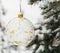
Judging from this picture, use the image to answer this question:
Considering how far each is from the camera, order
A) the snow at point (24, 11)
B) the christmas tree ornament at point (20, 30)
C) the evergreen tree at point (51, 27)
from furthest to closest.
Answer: the snow at point (24, 11), the evergreen tree at point (51, 27), the christmas tree ornament at point (20, 30)

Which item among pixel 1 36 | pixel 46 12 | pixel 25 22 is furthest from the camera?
pixel 1 36

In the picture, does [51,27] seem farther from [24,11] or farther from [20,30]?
[20,30]

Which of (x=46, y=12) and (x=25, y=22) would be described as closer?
(x=25, y=22)

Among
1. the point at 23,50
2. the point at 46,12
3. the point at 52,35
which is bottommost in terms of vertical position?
the point at 23,50

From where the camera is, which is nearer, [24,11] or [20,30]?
[20,30]

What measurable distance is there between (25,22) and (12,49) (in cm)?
54

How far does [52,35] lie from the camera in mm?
2289

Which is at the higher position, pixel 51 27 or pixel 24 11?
pixel 24 11

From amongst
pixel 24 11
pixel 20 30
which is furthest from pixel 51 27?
pixel 20 30

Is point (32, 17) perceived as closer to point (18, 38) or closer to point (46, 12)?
point (46, 12)

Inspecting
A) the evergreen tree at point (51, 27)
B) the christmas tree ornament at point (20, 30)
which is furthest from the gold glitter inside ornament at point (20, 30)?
the evergreen tree at point (51, 27)

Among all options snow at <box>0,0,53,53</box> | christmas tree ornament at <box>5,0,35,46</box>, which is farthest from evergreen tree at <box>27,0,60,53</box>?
christmas tree ornament at <box>5,0,35,46</box>

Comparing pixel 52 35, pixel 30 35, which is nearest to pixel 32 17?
pixel 52 35

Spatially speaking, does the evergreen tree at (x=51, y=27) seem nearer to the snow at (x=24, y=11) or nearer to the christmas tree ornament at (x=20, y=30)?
the snow at (x=24, y=11)
